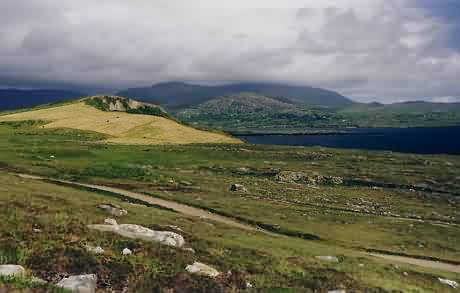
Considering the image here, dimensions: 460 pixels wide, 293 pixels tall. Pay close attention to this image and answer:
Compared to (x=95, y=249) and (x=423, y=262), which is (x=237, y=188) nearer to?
(x=423, y=262)

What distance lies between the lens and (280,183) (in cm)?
11662

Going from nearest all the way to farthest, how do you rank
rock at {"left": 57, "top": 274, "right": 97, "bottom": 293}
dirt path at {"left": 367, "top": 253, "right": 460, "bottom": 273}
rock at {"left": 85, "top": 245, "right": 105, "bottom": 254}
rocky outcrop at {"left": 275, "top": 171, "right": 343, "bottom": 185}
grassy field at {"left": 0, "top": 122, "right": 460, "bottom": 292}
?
rock at {"left": 57, "top": 274, "right": 97, "bottom": 293} → grassy field at {"left": 0, "top": 122, "right": 460, "bottom": 292} → rock at {"left": 85, "top": 245, "right": 105, "bottom": 254} → dirt path at {"left": 367, "top": 253, "right": 460, "bottom": 273} → rocky outcrop at {"left": 275, "top": 171, "right": 343, "bottom": 185}

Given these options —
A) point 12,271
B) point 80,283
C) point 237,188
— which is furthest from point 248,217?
point 12,271

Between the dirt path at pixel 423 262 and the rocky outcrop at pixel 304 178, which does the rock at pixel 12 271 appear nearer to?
the dirt path at pixel 423 262

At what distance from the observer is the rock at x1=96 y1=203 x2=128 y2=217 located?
1816 inches

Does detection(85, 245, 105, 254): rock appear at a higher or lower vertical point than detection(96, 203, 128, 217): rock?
higher

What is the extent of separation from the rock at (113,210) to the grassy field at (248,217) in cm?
112

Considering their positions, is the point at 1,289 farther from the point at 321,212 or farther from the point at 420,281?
the point at 321,212

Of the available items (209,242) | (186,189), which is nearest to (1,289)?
(209,242)

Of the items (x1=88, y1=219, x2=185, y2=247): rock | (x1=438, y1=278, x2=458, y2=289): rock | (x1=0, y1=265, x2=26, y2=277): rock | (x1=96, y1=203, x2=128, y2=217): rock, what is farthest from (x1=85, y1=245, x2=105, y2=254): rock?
(x1=438, y1=278, x2=458, y2=289): rock

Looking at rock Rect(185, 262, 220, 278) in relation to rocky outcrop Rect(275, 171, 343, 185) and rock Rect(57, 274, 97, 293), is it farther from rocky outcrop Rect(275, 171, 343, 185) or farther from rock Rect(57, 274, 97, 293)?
rocky outcrop Rect(275, 171, 343, 185)

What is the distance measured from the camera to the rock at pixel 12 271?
22.5m

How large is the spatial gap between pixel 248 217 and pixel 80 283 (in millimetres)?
49308

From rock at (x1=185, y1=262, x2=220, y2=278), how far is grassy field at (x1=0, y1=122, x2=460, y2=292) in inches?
28.5
